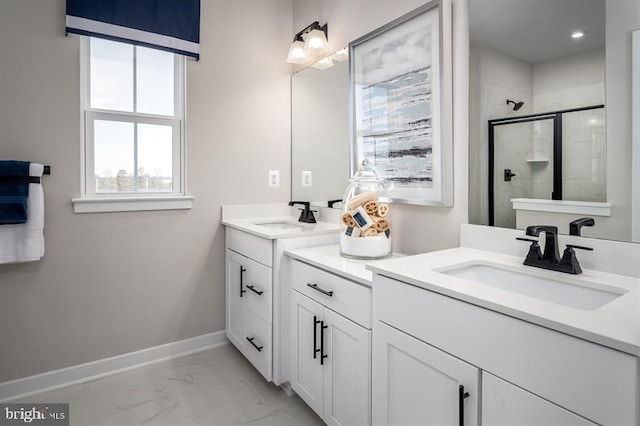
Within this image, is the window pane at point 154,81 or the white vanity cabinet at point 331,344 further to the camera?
the window pane at point 154,81

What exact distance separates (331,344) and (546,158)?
1103 millimetres

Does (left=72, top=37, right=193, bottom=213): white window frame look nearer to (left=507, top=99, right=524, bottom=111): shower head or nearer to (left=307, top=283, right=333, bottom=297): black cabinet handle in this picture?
(left=307, top=283, right=333, bottom=297): black cabinet handle

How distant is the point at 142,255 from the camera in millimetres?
2275

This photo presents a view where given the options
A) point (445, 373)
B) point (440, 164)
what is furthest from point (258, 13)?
point (445, 373)

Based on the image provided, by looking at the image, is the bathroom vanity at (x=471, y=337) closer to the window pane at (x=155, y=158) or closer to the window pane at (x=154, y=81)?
the window pane at (x=155, y=158)

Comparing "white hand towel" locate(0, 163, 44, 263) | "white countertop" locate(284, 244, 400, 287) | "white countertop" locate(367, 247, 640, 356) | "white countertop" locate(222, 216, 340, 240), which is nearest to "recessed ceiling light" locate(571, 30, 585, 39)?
"white countertop" locate(367, 247, 640, 356)

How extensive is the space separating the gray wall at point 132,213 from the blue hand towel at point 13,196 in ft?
0.44

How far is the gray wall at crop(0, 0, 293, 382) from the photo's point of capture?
1.92 metres

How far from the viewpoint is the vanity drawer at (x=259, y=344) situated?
1.95 metres

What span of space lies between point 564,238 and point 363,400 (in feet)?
3.05

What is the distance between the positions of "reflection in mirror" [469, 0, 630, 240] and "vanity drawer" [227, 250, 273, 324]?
3.50 feet

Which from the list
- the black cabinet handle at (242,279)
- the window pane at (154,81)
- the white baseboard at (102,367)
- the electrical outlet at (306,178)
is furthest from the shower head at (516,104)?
the white baseboard at (102,367)

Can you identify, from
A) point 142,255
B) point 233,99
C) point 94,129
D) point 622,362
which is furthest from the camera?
point 233,99

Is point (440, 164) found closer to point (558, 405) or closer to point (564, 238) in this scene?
point (564, 238)
